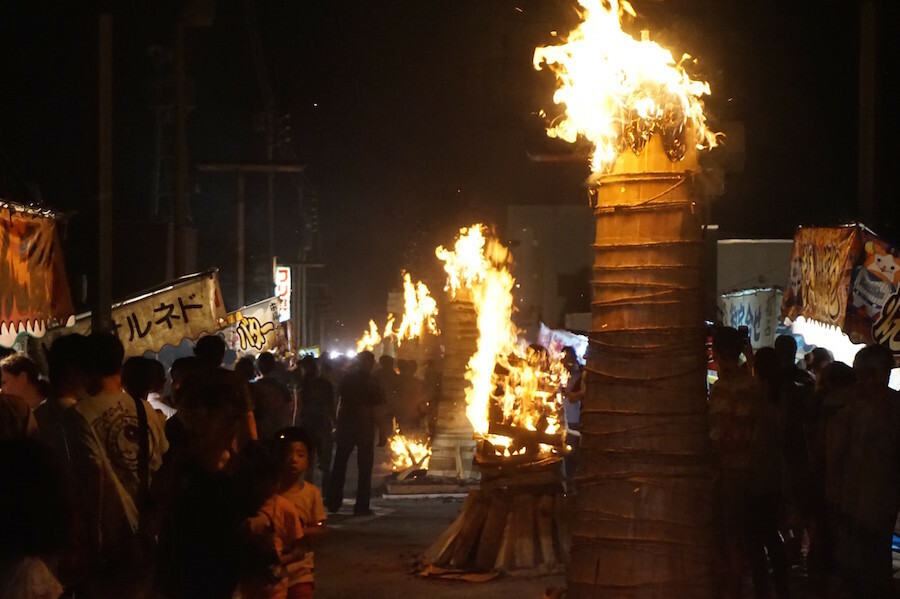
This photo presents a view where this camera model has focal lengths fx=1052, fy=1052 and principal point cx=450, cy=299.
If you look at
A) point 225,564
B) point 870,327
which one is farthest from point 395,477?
point 225,564

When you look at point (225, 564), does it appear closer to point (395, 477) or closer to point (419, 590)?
point (419, 590)

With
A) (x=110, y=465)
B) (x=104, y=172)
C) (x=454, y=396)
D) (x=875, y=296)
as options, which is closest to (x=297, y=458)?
(x=110, y=465)

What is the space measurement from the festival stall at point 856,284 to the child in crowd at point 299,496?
215 inches

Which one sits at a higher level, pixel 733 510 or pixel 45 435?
pixel 45 435

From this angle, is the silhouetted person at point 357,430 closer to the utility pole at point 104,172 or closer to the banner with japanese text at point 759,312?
the utility pole at point 104,172

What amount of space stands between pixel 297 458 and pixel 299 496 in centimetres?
24

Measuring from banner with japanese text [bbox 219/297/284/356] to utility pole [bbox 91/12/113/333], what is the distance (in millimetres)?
6299

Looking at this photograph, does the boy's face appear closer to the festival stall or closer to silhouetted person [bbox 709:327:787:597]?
silhouetted person [bbox 709:327:787:597]

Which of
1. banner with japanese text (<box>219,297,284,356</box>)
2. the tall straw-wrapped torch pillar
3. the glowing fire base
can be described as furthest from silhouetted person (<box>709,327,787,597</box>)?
the glowing fire base

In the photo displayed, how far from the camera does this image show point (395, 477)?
18250 millimetres

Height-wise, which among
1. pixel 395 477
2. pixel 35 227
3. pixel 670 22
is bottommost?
pixel 395 477

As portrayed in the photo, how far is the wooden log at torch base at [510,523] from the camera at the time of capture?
10.0 m

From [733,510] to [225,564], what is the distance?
442 centimetres

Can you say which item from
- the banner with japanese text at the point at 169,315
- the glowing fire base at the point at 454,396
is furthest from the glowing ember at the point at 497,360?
the banner with japanese text at the point at 169,315
